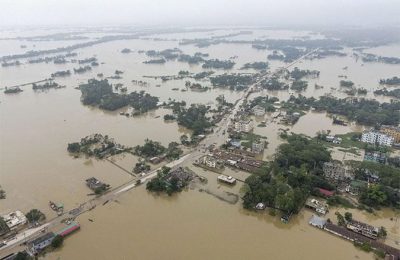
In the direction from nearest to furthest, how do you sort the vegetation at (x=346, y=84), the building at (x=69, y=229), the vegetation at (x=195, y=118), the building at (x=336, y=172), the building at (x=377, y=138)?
the building at (x=69, y=229)
the building at (x=336, y=172)
the building at (x=377, y=138)
the vegetation at (x=195, y=118)
the vegetation at (x=346, y=84)

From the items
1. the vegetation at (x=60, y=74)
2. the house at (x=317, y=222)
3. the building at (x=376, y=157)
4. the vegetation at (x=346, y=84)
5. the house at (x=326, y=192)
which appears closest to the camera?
the house at (x=317, y=222)

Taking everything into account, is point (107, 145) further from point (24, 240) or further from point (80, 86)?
point (80, 86)

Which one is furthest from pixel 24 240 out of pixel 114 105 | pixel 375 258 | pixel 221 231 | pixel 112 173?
pixel 114 105

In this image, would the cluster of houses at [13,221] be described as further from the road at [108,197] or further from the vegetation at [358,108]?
the vegetation at [358,108]

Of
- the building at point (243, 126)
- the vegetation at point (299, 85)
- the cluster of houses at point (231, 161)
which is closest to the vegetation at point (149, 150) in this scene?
the cluster of houses at point (231, 161)

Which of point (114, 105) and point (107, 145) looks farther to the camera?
point (114, 105)

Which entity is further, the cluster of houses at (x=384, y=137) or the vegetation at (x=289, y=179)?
the cluster of houses at (x=384, y=137)

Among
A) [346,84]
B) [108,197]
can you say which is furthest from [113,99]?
[346,84]
